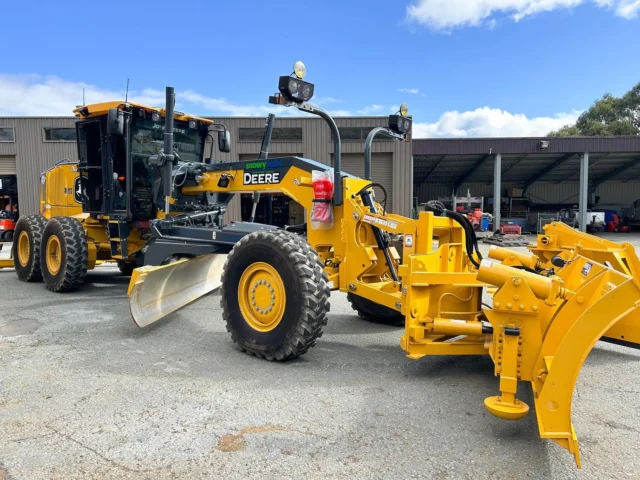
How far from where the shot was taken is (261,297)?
14.5ft

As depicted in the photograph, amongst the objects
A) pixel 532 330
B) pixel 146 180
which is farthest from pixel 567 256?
pixel 146 180

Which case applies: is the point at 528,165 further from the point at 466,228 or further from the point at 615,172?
the point at 466,228

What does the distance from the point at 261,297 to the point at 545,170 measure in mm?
28558

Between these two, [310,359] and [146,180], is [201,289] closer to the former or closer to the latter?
[146,180]

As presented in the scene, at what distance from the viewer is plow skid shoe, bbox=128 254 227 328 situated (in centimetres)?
511

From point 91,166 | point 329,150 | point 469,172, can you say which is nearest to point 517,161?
point 469,172

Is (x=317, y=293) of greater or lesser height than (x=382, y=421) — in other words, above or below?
above

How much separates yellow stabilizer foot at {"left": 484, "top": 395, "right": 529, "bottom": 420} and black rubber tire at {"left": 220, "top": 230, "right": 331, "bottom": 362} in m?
1.60

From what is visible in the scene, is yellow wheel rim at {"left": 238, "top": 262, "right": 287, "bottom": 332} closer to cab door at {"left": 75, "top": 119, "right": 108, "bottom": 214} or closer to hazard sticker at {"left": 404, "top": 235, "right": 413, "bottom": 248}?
hazard sticker at {"left": 404, "top": 235, "right": 413, "bottom": 248}

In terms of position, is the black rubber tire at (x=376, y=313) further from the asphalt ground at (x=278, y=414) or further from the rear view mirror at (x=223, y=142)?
the rear view mirror at (x=223, y=142)

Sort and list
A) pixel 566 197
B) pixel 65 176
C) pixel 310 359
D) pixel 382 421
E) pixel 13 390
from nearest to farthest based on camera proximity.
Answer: pixel 382 421 < pixel 13 390 < pixel 310 359 < pixel 65 176 < pixel 566 197

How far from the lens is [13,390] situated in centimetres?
369

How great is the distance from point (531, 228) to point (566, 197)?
24.0ft

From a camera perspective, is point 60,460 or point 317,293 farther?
point 317,293
